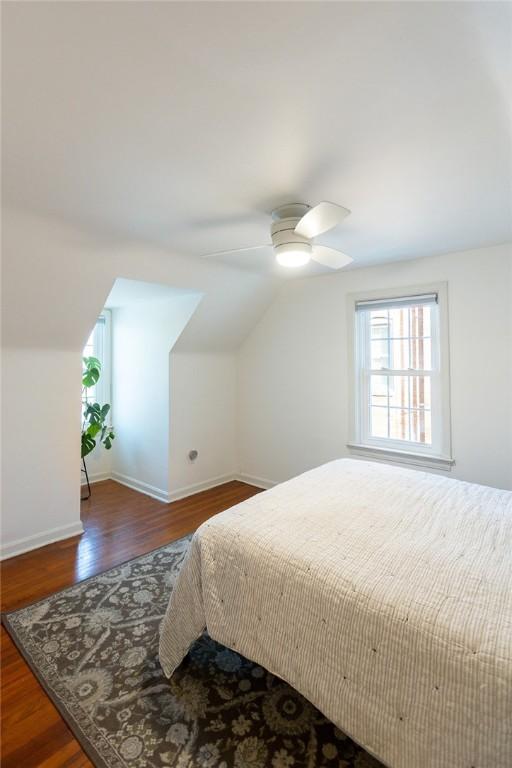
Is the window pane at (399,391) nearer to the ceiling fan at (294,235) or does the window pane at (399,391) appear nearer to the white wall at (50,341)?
the ceiling fan at (294,235)

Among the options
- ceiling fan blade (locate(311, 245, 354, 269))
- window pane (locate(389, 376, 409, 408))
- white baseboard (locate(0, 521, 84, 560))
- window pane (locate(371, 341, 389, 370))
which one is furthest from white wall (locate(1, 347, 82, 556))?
window pane (locate(389, 376, 409, 408))

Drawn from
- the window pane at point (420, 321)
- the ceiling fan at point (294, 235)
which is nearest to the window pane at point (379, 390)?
the window pane at point (420, 321)

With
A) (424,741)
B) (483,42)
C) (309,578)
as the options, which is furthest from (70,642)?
(483,42)

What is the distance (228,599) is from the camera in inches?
60.9

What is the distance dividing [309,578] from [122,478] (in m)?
3.77

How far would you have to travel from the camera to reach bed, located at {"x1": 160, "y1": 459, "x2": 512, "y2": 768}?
→ 3.30ft

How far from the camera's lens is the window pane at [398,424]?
133 inches

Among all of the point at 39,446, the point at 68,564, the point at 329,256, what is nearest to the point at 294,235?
the point at 329,256

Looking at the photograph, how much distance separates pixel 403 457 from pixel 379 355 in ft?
3.22

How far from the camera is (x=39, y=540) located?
116 inches

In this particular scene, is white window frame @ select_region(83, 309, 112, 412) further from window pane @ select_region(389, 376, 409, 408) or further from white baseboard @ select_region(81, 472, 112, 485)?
window pane @ select_region(389, 376, 409, 408)

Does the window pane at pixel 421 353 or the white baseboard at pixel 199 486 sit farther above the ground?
the window pane at pixel 421 353

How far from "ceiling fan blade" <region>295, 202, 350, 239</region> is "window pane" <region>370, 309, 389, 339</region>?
1800 millimetres

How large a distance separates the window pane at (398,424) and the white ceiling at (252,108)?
5.86 feet
